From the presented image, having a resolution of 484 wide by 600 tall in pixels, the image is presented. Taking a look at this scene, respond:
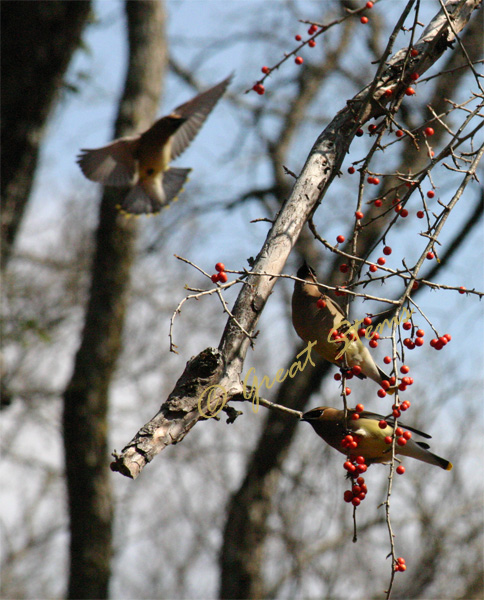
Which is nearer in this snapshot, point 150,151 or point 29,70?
point 150,151

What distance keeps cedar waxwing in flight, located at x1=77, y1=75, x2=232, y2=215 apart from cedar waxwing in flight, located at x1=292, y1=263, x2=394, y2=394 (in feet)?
8.65

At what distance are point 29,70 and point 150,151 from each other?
151 cm

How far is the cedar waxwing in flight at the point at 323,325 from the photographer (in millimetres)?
2227

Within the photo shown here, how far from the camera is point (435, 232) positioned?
2.02 meters

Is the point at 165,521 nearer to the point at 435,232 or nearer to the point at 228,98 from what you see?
the point at 228,98

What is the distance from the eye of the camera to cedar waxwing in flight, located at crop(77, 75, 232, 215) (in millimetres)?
5051

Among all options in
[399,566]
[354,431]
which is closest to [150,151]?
[354,431]

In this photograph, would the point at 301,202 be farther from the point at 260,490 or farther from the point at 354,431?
the point at 260,490

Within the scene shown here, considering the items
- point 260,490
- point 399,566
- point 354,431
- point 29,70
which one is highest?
point 29,70

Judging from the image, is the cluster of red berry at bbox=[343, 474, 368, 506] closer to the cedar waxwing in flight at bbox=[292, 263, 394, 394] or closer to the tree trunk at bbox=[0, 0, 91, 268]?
the cedar waxwing in flight at bbox=[292, 263, 394, 394]

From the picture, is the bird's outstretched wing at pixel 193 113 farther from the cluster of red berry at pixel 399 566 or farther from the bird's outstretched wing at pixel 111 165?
the cluster of red berry at pixel 399 566

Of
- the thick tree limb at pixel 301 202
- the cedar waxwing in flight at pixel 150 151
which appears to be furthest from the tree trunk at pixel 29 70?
the thick tree limb at pixel 301 202

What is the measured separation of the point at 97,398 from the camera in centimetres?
724

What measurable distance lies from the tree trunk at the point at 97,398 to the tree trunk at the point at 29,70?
3.50ft
